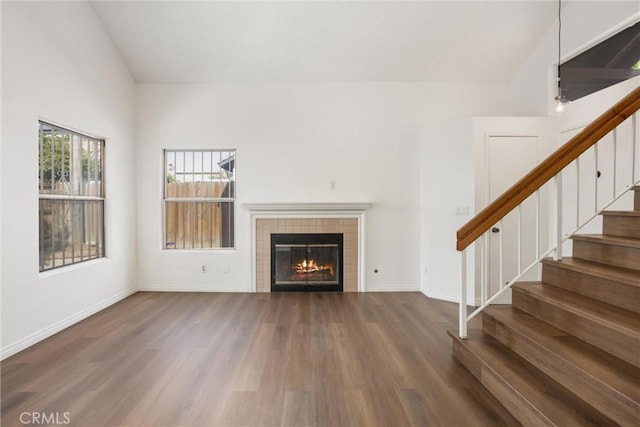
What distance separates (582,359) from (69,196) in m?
4.67

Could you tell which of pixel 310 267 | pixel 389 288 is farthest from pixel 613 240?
pixel 310 267

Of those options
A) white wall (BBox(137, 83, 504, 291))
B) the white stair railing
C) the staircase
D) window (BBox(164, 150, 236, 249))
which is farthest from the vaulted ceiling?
the staircase

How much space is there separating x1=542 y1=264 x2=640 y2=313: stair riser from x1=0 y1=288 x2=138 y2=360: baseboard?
4.45 metres

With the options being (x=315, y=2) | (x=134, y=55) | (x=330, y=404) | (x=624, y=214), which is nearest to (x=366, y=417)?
(x=330, y=404)

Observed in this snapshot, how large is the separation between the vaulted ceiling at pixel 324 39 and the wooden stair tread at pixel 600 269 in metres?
3.00

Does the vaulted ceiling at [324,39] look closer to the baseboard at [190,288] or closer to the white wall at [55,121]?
the white wall at [55,121]

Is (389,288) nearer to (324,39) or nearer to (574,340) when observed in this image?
(574,340)

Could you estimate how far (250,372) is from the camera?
2201 mm

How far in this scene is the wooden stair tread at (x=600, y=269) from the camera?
177 centimetres

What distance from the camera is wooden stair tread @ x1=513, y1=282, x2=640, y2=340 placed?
1.56 metres

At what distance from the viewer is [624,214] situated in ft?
7.25

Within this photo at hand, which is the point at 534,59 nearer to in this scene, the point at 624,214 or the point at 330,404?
the point at 624,214

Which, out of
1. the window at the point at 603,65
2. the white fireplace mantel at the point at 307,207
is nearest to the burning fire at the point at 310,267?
the white fireplace mantel at the point at 307,207

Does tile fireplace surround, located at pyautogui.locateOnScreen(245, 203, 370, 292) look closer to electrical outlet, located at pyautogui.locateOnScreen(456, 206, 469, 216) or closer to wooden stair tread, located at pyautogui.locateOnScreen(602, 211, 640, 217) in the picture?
electrical outlet, located at pyautogui.locateOnScreen(456, 206, 469, 216)
